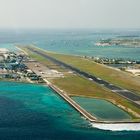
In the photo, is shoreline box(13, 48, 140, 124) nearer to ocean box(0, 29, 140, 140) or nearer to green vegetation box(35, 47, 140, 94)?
ocean box(0, 29, 140, 140)

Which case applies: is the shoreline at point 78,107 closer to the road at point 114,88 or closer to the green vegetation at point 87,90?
the green vegetation at point 87,90

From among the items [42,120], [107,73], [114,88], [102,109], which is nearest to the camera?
[42,120]

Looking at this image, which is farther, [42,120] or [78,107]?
[78,107]

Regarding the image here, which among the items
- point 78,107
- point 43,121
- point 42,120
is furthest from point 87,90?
point 43,121

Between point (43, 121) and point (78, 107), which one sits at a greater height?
point (43, 121)

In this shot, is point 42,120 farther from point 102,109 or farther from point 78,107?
point 102,109

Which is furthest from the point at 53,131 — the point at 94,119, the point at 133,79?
the point at 133,79

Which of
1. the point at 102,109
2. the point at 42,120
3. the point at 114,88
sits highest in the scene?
the point at 42,120

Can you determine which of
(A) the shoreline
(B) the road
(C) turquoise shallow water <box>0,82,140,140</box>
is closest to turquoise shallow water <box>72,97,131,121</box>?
(A) the shoreline
